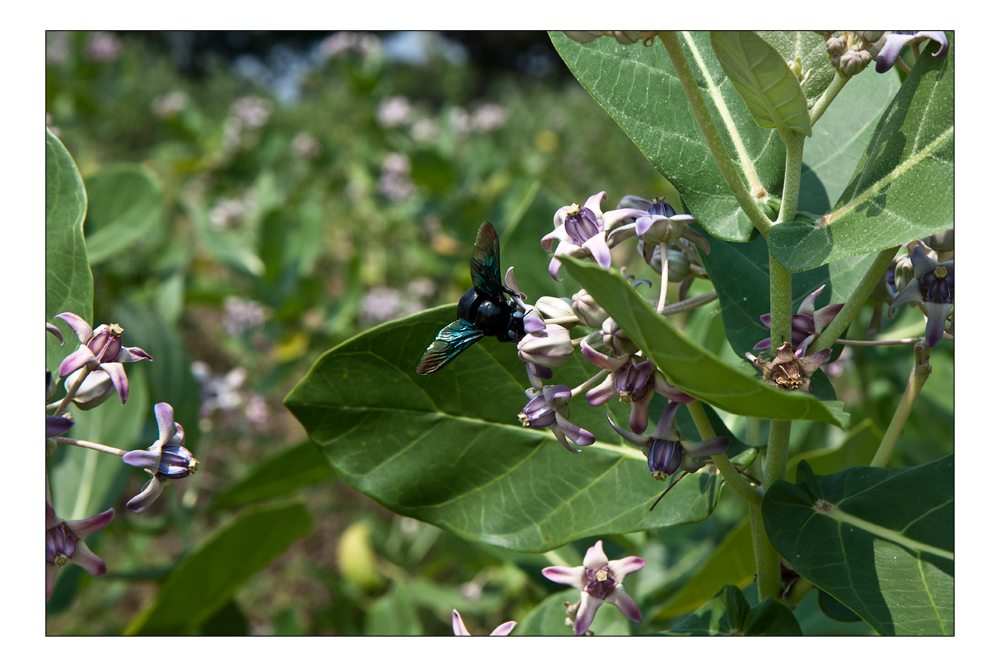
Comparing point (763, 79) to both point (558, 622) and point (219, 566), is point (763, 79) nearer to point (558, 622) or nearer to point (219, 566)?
point (558, 622)

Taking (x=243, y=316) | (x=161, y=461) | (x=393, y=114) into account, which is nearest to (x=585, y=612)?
(x=161, y=461)

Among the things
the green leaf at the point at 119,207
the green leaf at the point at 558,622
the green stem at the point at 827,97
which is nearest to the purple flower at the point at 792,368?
the green stem at the point at 827,97

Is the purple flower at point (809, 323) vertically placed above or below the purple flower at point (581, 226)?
below

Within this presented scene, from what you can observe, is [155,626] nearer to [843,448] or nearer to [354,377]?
[354,377]

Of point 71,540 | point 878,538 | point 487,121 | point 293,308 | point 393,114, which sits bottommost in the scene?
point 878,538

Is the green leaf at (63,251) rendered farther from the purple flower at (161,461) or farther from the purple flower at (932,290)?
the purple flower at (932,290)
